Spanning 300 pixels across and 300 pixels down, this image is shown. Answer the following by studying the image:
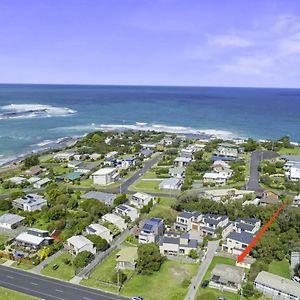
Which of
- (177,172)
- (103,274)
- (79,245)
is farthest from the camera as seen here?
(177,172)

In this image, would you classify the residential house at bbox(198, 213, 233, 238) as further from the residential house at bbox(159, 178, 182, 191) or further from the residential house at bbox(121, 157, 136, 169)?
the residential house at bbox(121, 157, 136, 169)

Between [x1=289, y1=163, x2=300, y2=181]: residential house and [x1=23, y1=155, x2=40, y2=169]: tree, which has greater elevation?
[x1=289, y1=163, x2=300, y2=181]: residential house

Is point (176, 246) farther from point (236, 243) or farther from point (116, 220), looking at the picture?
point (116, 220)

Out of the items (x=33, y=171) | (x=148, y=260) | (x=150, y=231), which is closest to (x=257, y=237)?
(x=150, y=231)

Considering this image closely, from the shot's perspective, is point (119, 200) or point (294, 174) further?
point (294, 174)

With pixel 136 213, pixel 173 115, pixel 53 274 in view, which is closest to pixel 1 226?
pixel 53 274

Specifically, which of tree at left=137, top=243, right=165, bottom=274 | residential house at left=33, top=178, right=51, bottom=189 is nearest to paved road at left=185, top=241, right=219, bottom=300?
tree at left=137, top=243, right=165, bottom=274
